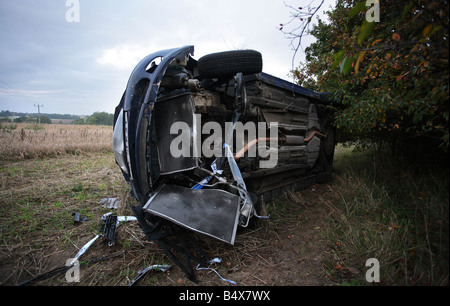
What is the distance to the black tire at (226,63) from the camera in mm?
2865

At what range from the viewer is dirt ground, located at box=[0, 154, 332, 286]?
7.38 feet

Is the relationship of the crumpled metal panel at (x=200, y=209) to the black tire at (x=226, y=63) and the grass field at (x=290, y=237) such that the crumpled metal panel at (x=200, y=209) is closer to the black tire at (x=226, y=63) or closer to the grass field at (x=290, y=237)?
the grass field at (x=290, y=237)

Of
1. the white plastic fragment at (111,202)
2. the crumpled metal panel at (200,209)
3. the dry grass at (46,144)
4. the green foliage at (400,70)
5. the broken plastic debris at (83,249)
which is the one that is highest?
the green foliage at (400,70)

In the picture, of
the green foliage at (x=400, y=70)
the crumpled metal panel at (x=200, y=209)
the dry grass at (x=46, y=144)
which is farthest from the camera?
the dry grass at (x=46, y=144)

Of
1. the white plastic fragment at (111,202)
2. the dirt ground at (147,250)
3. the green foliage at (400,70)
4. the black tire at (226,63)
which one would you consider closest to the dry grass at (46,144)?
the dirt ground at (147,250)

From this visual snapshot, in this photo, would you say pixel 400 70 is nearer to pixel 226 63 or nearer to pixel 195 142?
pixel 226 63

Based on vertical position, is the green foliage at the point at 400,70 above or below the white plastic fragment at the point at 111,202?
above

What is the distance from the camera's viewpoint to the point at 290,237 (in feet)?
9.98

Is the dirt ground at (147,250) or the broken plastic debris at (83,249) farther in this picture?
the broken plastic debris at (83,249)

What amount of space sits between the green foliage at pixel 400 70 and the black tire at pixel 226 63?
45.2 inches

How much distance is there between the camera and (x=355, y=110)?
11.7 feet

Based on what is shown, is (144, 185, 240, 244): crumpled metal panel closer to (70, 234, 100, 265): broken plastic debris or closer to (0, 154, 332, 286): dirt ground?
(0, 154, 332, 286): dirt ground

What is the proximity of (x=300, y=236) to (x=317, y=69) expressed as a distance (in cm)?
543
